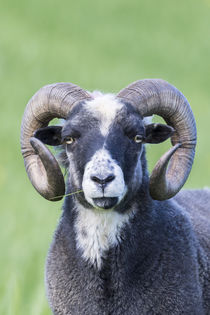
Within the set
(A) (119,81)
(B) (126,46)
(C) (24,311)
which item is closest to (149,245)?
(C) (24,311)

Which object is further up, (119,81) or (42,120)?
(119,81)

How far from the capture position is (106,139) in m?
7.64

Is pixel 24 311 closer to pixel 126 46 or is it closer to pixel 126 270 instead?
pixel 126 270

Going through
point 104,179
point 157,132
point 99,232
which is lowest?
point 99,232

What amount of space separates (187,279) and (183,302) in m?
0.27

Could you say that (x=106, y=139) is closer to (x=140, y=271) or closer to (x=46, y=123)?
(x=46, y=123)

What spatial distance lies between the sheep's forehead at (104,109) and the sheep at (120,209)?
0.01 meters

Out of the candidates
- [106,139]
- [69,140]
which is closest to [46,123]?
[69,140]

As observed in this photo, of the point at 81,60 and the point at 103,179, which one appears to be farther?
the point at 81,60

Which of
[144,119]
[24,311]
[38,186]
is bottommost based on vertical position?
[24,311]

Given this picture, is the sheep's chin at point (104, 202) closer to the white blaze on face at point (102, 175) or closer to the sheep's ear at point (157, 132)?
the white blaze on face at point (102, 175)

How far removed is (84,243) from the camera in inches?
318

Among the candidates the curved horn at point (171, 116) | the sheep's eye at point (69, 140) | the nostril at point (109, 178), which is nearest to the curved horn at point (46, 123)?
the sheep's eye at point (69, 140)

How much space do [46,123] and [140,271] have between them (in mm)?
1942
